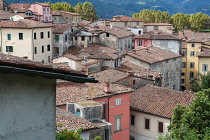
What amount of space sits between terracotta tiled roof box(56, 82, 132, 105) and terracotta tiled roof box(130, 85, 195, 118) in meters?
2.03

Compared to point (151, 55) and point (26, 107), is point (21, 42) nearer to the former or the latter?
point (151, 55)

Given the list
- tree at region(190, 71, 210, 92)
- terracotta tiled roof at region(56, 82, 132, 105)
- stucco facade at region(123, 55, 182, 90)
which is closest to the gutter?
terracotta tiled roof at region(56, 82, 132, 105)

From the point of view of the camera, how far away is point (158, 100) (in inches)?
1131

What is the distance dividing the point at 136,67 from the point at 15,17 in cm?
1970

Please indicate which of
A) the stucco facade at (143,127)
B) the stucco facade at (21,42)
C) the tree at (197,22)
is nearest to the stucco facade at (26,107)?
the stucco facade at (143,127)

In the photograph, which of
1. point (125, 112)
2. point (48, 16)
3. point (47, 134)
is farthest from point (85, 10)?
point (47, 134)

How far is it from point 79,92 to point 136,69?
17.5 m

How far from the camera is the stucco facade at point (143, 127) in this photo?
27128mm

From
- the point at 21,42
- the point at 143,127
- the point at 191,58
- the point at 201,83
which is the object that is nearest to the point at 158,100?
the point at 143,127

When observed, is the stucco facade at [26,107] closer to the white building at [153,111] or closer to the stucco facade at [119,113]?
the stucco facade at [119,113]

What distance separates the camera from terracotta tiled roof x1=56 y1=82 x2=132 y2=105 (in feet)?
78.4

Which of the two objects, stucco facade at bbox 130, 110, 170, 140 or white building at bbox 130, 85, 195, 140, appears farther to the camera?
stucco facade at bbox 130, 110, 170, 140

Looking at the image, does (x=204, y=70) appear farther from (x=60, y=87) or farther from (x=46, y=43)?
(x=60, y=87)

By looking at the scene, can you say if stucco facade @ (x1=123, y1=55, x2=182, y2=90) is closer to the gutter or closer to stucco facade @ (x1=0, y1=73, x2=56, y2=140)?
stucco facade @ (x1=0, y1=73, x2=56, y2=140)
